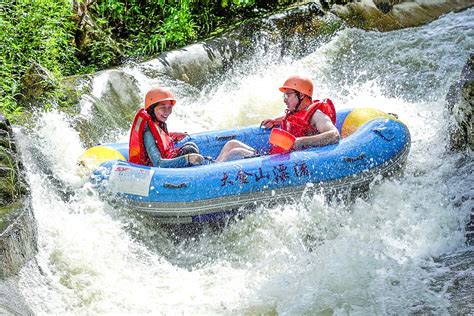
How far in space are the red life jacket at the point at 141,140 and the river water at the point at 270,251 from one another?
0.51m

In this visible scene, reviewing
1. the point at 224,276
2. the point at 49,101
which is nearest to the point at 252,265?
the point at 224,276

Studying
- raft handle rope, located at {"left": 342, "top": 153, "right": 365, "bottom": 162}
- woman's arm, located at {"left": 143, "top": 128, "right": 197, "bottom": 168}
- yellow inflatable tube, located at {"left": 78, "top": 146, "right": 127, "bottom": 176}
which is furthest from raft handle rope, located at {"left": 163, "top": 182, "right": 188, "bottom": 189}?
raft handle rope, located at {"left": 342, "top": 153, "right": 365, "bottom": 162}

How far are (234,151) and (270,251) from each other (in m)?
1.11

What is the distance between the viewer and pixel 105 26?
29.3 ft

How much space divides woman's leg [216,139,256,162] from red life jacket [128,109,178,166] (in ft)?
1.46

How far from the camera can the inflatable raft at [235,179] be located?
5.22 metres

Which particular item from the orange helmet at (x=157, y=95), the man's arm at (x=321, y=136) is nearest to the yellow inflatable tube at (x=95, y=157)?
the orange helmet at (x=157, y=95)

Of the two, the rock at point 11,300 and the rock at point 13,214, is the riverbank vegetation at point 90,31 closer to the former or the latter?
the rock at point 13,214

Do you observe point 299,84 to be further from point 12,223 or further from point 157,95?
point 12,223

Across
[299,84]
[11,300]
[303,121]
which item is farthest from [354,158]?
[11,300]

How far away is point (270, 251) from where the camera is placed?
16.4ft

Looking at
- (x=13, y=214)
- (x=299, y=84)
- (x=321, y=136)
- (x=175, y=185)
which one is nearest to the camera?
(x=13, y=214)

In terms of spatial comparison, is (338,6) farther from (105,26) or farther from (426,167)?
(426,167)

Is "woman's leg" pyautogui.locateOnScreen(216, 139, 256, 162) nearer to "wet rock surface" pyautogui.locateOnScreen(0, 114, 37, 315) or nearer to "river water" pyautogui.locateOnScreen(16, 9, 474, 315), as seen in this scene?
"river water" pyautogui.locateOnScreen(16, 9, 474, 315)
